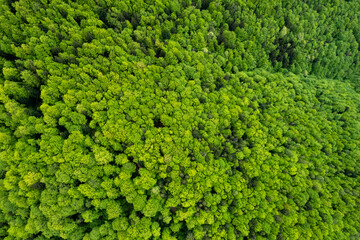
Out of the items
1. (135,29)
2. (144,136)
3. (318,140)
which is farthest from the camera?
(318,140)

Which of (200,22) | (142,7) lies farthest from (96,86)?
(200,22)

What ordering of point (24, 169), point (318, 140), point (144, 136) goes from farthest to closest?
point (318, 140)
point (144, 136)
point (24, 169)

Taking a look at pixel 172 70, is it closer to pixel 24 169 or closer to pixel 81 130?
pixel 81 130

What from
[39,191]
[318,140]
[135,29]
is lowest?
[39,191]

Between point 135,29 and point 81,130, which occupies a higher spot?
point 135,29

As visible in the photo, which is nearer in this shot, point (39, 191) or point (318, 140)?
point (39, 191)

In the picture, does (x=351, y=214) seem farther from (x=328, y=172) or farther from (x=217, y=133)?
(x=217, y=133)

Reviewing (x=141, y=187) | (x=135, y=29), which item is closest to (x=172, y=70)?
(x=135, y=29)
